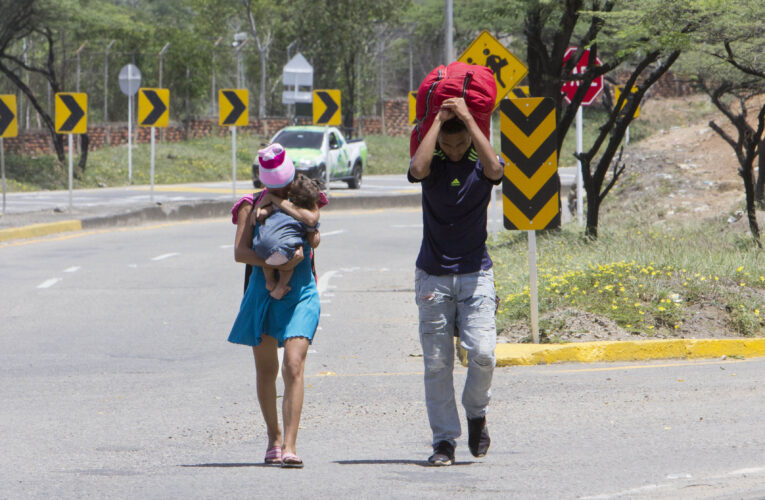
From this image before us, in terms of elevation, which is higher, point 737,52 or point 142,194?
point 737,52

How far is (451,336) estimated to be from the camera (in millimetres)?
5953

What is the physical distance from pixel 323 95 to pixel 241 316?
2240cm

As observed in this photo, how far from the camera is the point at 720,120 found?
3544 cm

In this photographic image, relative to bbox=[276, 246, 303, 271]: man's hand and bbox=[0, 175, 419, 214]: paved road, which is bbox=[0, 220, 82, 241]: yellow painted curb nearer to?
bbox=[0, 175, 419, 214]: paved road

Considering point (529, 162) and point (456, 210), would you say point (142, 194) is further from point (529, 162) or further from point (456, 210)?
point (456, 210)

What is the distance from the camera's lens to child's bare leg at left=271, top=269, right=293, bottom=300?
5.92 meters

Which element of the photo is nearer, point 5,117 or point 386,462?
point 386,462

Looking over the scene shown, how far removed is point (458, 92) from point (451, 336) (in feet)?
3.96

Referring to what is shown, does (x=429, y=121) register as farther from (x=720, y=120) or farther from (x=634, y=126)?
(x=634, y=126)

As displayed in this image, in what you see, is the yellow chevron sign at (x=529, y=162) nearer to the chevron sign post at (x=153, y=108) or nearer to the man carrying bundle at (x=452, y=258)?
the man carrying bundle at (x=452, y=258)

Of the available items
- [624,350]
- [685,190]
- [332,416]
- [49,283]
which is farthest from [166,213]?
[332,416]

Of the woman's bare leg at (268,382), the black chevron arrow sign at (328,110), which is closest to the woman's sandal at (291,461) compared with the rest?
the woman's bare leg at (268,382)

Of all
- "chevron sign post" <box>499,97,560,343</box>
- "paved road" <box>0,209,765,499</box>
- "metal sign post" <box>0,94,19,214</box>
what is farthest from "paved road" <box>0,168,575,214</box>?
"chevron sign post" <box>499,97,560,343</box>

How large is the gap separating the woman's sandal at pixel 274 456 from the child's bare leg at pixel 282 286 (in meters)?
0.78
